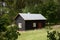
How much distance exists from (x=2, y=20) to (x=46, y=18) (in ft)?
134

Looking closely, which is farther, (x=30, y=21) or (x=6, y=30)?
(x=30, y=21)

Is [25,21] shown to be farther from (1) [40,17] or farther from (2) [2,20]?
(2) [2,20]

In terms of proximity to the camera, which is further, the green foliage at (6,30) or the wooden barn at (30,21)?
the wooden barn at (30,21)

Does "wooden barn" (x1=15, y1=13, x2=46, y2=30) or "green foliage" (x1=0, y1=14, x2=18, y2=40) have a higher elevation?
"green foliage" (x1=0, y1=14, x2=18, y2=40)

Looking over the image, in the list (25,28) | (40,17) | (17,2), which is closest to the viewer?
(25,28)

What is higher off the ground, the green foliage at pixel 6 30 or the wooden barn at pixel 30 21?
the green foliage at pixel 6 30

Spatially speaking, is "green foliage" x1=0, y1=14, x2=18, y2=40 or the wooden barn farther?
the wooden barn

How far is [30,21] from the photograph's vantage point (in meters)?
42.4

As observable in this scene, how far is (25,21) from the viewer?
41594 millimetres

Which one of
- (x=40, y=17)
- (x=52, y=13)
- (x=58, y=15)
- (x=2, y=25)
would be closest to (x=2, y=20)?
(x=2, y=25)

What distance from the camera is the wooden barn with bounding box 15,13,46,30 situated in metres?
41.8

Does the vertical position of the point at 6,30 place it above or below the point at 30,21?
above

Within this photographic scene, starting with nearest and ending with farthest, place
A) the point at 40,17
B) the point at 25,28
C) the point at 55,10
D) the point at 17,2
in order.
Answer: the point at 25,28 → the point at 40,17 → the point at 55,10 → the point at 17,2

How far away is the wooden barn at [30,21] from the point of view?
41781 mm
